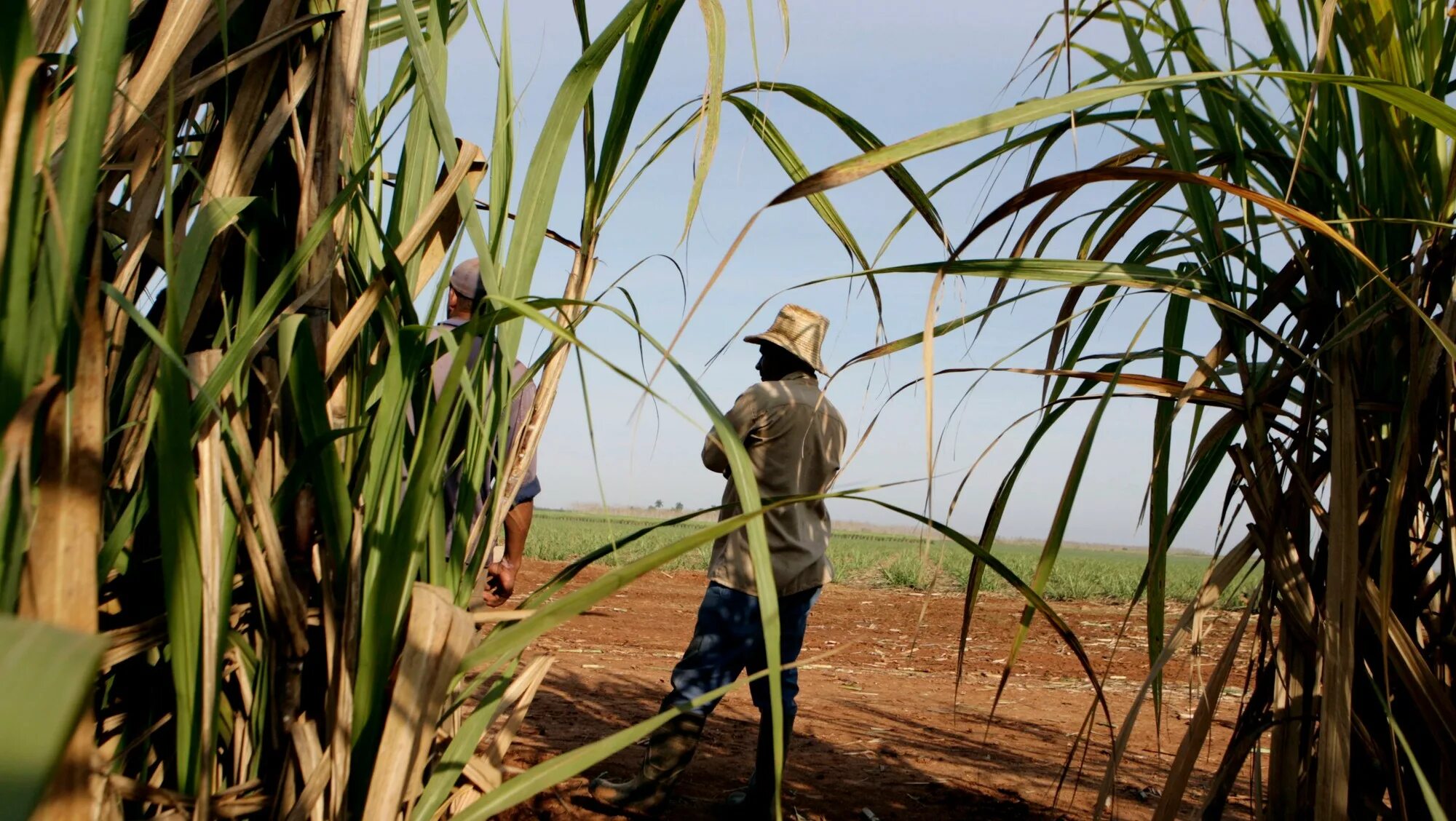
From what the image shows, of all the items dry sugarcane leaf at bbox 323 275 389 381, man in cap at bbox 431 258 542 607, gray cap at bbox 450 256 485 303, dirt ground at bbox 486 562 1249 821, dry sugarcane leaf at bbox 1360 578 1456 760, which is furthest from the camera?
dirt ground at bbox 486 562 1249 821

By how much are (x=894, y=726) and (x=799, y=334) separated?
229cm

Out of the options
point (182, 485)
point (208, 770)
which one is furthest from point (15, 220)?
point (208, 770)

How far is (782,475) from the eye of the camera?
10.8 ft

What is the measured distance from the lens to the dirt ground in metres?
3.34

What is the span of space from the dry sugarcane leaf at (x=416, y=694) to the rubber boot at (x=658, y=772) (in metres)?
2.22

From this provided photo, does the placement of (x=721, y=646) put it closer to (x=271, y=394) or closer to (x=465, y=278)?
(x=465, y=278)

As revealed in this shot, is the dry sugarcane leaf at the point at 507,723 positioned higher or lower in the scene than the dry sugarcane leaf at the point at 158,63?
lower

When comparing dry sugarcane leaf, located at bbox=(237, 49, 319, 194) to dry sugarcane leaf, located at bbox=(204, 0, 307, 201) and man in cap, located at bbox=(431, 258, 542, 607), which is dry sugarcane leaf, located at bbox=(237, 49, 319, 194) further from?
man in cap, located at bbox=(431, 258, 542, 607)

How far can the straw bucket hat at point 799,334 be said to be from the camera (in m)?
3.39

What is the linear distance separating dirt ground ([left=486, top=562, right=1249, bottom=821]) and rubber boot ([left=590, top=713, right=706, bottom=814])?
0.09 m

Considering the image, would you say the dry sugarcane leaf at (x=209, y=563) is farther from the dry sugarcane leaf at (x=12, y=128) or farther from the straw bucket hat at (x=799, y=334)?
the straw bucket hat at (x=799, y=334)

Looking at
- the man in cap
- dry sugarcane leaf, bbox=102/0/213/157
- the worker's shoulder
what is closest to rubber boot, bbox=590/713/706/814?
the man in cap

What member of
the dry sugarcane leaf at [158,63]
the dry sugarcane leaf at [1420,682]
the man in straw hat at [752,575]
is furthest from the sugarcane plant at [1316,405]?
the man in straw hat at [752,575]

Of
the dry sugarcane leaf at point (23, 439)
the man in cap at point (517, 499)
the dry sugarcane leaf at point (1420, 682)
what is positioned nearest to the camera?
the dry sugarcane leaf at point (23, 439)
